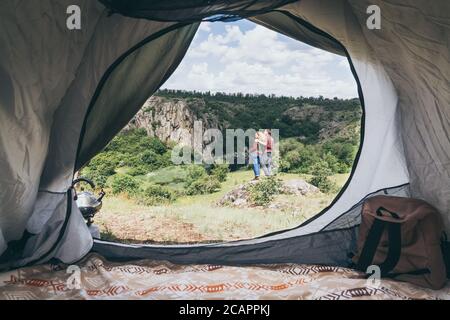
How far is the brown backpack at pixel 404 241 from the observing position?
4.81ft

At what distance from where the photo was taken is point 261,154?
305 centimetres

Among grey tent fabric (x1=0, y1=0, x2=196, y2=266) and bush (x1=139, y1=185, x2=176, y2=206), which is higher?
grey tent fabric (x1=0, y1=0, x2=196, y2=266)

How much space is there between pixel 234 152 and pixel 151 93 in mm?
1339

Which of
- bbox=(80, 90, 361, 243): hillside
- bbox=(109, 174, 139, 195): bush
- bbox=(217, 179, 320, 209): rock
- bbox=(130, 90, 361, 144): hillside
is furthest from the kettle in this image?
bbox=(217, 179, 320, 209): rock

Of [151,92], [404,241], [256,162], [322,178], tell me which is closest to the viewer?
[404,241]

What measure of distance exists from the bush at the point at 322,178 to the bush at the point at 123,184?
1.39m

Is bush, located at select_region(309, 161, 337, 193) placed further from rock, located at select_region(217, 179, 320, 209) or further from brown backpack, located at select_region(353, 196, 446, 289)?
brown backpack, located at select_region(353, 196, 446, 289)

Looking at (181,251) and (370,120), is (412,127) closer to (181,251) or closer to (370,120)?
(370,120)

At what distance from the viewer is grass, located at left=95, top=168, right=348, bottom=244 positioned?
2.43 metres

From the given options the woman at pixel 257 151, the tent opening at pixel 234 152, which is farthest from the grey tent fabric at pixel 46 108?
the woman at pixel 257 151

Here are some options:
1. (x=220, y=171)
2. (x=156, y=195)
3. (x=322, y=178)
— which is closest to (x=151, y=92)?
(x=220, y=171)

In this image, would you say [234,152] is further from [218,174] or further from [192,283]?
[192,283]

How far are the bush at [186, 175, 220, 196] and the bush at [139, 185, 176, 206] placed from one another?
0.15 m

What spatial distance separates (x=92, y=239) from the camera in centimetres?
179
